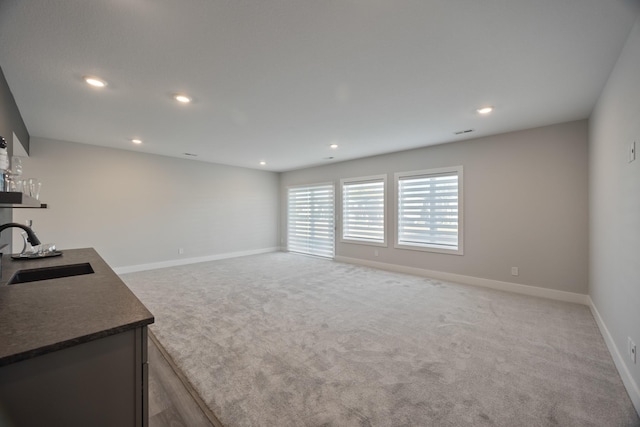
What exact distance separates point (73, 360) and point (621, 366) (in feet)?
11.0

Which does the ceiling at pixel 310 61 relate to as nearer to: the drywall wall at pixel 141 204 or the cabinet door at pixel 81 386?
the drywall wall at pixel 141 204

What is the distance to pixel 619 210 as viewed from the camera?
2.16m

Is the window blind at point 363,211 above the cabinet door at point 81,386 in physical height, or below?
above

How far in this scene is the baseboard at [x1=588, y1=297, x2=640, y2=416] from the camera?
67.3 inches

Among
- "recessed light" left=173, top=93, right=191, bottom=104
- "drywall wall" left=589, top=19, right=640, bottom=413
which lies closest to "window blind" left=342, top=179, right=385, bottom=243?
"drywall wall" left=589, top=19, right=640, bottom=413

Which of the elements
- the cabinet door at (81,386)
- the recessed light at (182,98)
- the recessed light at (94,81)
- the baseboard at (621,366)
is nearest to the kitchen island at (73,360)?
the cabinet door at (81,386)

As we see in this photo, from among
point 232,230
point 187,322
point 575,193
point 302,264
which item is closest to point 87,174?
point 232,230

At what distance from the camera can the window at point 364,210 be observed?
18.6 ft

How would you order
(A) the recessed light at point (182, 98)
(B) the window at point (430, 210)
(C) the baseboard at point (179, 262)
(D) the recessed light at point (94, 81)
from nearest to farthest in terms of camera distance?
1. (D) the recessed light at point (94, 81)
2. (A) the recessed light at point (182, 98)
3. (B) the window at point (430, 210)
4. (C) the baseboard at point (179, 262)

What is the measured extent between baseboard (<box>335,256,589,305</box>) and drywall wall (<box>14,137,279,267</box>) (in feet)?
12.3

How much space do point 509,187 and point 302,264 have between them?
4.15 m

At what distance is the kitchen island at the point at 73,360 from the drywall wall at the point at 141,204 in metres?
4.55

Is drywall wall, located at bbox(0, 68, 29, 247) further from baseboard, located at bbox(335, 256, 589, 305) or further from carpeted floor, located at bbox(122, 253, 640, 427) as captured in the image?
baseboard, located at bbox(335, 256, 589, 305)

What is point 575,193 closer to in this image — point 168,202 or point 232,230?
point 232,230
